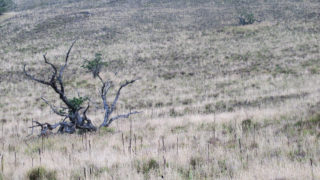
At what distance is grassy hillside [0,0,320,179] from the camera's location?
4738 millimetres

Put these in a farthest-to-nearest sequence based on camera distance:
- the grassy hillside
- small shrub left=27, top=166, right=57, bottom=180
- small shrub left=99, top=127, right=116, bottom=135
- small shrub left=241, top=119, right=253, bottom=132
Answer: small shrub left=99, top=127, right=116, bottom=135
small shrub left=241, top=119, right=253, bottom=132
the grassy hillside
small shrub left=27, top=166, right=57, bottom=180

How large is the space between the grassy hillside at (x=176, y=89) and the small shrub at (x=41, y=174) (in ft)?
0.10

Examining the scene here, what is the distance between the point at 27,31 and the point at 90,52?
67.1 feet

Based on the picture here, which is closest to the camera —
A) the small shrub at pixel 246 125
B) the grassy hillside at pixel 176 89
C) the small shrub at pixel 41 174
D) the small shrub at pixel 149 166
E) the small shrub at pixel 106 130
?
the small shrub at pixel 41 174

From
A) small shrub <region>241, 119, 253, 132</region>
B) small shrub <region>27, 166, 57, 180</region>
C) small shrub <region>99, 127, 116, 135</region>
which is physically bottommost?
small shrub <region>99, 127, 116, 135</region>

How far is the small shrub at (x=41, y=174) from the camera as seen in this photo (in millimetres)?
4336

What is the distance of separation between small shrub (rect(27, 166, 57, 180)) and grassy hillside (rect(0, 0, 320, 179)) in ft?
0.10

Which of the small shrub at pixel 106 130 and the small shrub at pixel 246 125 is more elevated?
the small shrub at pixel 246 125

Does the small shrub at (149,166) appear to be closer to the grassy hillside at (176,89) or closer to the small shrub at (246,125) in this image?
the grassy hillside at (176,89)

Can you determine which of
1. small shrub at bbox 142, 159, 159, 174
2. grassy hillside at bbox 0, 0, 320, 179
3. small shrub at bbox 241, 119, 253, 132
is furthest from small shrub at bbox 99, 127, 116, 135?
small shrub at bbox 142, 159, 159, 174

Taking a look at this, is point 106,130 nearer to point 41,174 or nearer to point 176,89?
point 41,174

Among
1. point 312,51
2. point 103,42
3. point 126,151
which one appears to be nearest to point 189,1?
point 103,42

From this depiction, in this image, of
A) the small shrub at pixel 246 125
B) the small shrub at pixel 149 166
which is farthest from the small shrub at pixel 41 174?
the small shrub at pixel 246 125

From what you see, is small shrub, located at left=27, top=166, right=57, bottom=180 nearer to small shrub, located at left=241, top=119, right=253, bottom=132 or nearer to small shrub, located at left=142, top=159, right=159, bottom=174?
small shrub, located at left=142, top=159, right=159, bottom=174
